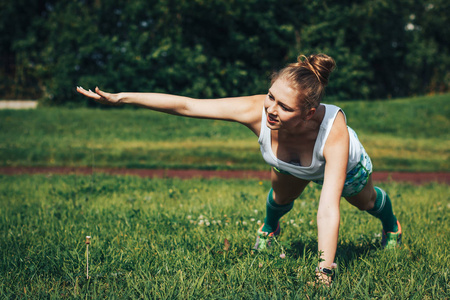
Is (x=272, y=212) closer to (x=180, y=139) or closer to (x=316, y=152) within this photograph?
(x=316, y=152)

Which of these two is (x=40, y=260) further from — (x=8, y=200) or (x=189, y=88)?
(x=189, y=88)

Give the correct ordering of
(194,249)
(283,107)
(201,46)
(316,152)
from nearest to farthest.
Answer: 1. (283,107)
2. (316,152)
3. (194,249)
4. (201,46)

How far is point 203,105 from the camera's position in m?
2.74

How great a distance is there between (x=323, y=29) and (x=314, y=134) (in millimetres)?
23063

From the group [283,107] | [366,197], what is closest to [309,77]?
[283,107]

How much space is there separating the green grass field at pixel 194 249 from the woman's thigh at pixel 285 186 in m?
0.39

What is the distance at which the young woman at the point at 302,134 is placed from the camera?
94.3 inches

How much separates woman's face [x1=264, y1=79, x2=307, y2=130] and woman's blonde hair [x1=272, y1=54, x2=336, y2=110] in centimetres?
3

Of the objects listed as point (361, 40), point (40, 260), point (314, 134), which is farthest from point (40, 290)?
point (361, 40)

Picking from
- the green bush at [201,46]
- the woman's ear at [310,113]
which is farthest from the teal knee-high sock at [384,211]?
the green bush at [201,46]

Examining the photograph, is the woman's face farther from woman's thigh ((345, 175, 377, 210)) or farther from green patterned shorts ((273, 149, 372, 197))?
woman's thigh ((345, 175, 377, 210))

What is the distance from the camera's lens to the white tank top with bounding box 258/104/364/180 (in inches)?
101

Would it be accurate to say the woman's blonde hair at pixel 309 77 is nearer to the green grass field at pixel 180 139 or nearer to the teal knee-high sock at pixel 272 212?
the teal knee-high sock at pixel 272 212

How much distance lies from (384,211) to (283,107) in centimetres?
154
